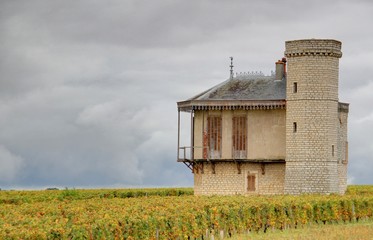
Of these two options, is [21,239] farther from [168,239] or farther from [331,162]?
[331,162]

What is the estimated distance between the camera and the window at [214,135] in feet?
161

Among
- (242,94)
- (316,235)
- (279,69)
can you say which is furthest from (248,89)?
(316,235)

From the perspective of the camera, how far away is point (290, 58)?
48.0 metres

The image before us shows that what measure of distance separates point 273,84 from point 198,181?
728cm

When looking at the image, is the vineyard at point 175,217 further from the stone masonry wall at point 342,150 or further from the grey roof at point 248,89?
the grey roof at point 248,89

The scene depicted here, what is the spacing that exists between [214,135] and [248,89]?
11.9ft

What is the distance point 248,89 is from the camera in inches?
1997

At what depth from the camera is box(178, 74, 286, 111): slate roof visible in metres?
48.8

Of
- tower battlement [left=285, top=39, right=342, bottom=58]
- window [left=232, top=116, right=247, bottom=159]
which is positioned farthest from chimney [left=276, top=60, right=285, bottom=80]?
window [left=232, top=116, right=247, bottom=159]

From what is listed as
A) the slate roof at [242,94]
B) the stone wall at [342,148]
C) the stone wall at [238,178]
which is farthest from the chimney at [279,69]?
the stone wall at [238,178]

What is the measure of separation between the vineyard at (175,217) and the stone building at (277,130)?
520 centimetres

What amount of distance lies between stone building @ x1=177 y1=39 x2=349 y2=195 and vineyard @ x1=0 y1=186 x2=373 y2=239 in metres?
5.20

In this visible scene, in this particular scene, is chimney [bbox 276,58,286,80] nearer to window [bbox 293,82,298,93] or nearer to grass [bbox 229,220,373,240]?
window [bbox 293,82,298,93]

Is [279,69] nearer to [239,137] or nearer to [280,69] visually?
[280,69]
